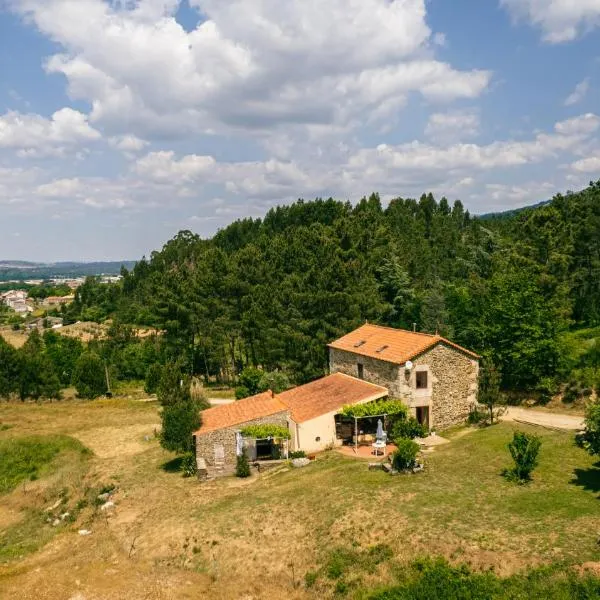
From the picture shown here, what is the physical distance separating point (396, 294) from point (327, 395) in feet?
81.0

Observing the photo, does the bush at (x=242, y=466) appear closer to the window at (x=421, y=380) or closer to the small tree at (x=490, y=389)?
the window at (x=421, y=380)

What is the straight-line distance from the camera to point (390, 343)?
34.5 m

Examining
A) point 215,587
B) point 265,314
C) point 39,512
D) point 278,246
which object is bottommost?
point 39,512

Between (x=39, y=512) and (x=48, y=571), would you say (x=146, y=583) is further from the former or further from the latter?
(x=39, y=512)

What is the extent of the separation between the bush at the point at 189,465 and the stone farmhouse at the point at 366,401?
997mm

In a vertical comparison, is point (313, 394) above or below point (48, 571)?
above

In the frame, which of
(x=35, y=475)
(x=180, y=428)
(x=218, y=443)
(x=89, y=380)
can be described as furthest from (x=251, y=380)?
(x=89, y=380)

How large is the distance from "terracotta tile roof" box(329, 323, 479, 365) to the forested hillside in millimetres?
6708

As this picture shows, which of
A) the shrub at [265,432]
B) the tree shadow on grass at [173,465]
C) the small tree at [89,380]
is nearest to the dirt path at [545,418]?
the shrub at [265,432]

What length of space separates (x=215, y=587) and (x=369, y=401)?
48.0 feet

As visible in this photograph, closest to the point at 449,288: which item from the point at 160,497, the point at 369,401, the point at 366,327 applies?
the point at 366,327

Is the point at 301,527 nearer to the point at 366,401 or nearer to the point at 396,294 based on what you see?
the point at 366,401

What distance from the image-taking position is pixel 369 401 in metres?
31.0

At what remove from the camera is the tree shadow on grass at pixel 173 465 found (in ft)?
105
